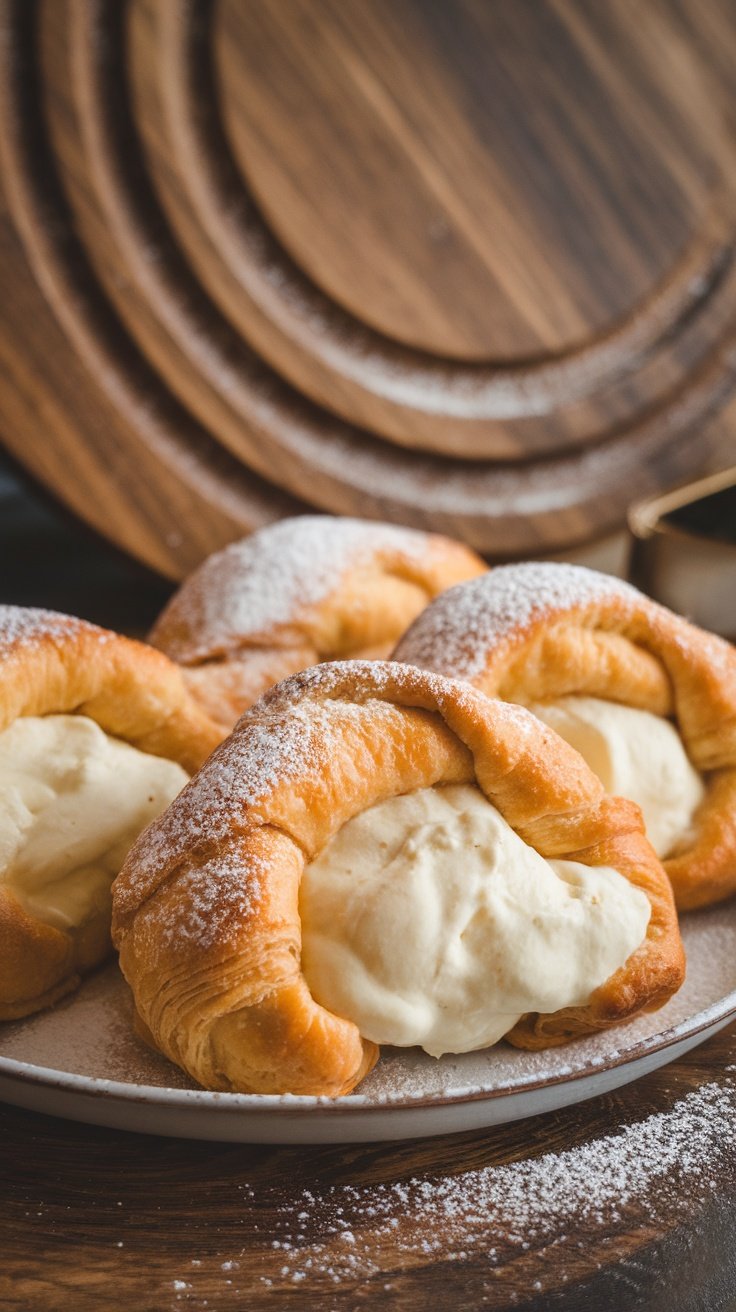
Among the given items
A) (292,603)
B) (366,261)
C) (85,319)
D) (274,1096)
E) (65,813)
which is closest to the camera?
(274,1096)

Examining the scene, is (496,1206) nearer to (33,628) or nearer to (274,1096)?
(274,1096)

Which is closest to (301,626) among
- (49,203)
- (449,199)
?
(49,203)

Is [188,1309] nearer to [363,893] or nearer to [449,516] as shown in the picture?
[363,893]

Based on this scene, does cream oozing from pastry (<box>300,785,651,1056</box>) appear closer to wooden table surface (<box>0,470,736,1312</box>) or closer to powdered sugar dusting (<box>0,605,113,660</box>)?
wooden table surface (<box>0,470,736,1312</box>)

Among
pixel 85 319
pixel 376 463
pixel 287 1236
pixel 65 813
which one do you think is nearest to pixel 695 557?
pixel 376 463

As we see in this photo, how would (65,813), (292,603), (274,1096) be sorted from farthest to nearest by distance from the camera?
1. (292,603)
2. (65,813)
3. (274,1096)

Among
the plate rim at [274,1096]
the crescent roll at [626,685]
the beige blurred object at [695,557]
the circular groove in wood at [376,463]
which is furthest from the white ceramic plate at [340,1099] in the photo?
the circular groove in wood at [376,463]

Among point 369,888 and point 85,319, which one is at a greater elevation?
point 85,319

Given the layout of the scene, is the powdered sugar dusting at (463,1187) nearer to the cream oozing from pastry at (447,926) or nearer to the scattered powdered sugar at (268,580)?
the cream oozing from pastry at (447,926)
